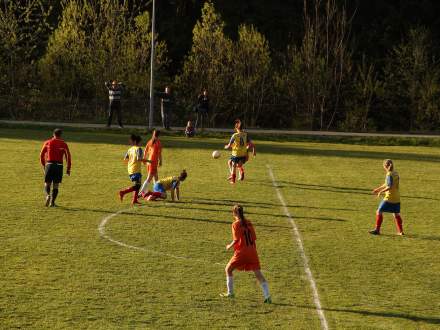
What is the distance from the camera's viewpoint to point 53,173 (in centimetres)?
2241

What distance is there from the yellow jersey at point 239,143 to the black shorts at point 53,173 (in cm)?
715

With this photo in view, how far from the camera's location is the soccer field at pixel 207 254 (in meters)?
13.5

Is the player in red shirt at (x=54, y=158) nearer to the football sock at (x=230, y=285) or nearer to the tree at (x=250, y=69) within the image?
the football sock at (x=230, y=285)

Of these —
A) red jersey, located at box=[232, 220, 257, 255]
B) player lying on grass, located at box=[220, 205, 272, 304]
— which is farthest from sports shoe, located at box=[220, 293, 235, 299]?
red jersey, located at box=[232, 220, 257, 255]

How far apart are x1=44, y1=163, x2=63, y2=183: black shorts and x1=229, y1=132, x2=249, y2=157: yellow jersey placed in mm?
7150

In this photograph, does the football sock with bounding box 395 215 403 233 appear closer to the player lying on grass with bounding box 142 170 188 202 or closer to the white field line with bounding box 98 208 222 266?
the white field line with bounding box 98 208 222 266

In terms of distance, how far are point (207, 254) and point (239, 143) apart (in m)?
10.7

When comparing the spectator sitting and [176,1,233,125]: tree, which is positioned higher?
[176,1,233,125]: tree

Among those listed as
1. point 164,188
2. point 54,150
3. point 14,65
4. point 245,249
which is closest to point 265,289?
point 245,249

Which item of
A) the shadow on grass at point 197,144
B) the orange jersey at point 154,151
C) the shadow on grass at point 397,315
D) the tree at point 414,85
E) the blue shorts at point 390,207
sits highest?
the tree at point 414,85


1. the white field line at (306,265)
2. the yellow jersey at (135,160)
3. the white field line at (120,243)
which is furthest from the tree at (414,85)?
the white field line at (120,243)

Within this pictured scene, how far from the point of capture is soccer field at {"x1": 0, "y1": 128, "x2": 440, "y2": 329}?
13.5 metres

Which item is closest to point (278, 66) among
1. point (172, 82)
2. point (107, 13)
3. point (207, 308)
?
point (172, 82)

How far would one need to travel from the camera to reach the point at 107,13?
56.1 m
